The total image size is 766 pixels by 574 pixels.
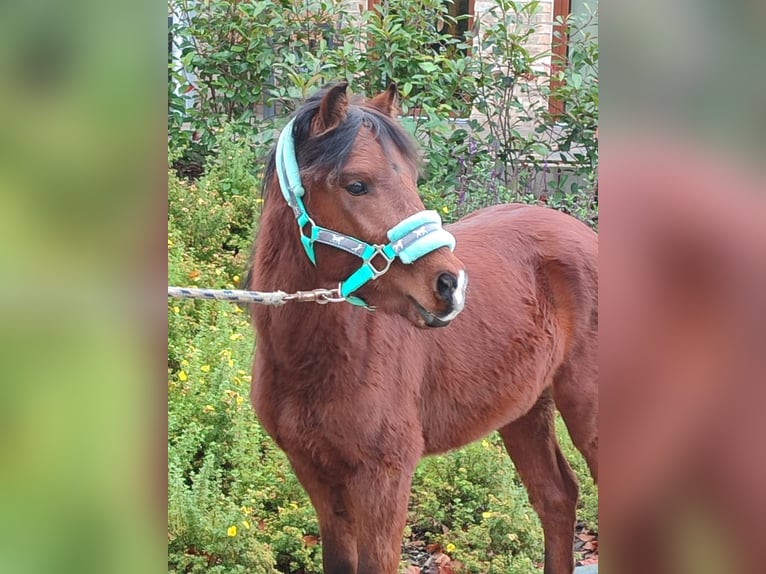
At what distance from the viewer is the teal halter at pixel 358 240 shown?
1.41 m

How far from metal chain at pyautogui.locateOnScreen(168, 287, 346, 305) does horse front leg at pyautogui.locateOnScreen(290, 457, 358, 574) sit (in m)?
0.41

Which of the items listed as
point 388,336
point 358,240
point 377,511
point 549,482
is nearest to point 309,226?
point 358,240

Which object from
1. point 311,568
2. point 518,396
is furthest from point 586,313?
point 311,568

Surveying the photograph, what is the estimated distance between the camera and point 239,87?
2869mm

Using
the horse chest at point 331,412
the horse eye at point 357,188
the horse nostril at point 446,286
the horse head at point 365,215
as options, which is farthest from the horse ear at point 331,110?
the horse chest at point 331,412

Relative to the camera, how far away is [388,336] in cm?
167

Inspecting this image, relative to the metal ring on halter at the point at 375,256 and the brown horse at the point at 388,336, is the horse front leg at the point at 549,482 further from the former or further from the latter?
the metal ring on halter at the point at 375,256

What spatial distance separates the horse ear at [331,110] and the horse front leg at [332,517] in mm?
766

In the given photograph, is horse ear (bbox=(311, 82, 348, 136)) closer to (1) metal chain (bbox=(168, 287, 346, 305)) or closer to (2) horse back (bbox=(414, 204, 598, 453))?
(1) metal chain (bbox=(168, 287, 346, 305))

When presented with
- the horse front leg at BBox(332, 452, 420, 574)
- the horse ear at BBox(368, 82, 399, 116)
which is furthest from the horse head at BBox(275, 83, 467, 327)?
the horse front leg at BBox(332, 452, 420, 574)
